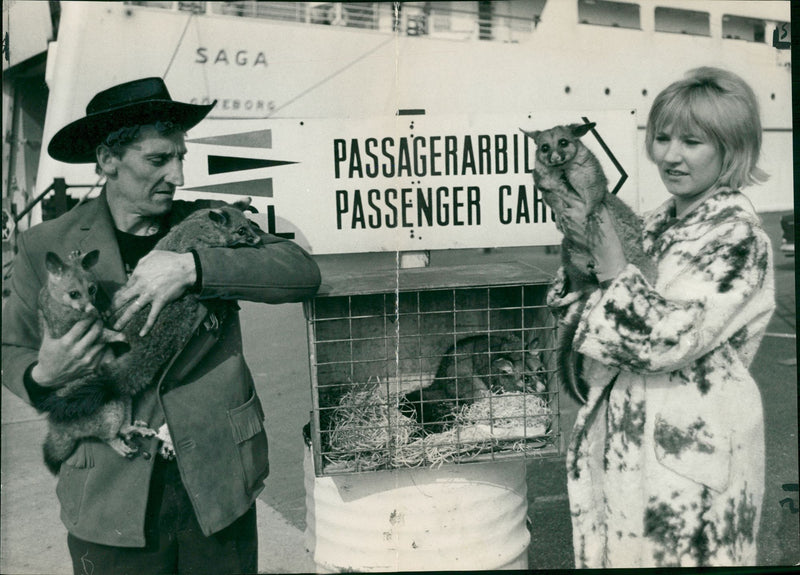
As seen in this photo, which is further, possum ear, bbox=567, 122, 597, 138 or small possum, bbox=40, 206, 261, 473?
possum ear, bbox=567, 122, 597, 138

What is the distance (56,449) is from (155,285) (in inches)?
27.8

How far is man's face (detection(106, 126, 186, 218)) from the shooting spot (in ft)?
9.12

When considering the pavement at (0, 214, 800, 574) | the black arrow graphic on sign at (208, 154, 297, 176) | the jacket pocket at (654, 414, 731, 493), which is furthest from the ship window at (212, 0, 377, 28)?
the jacket pocket at (654, 414, 731, 493)

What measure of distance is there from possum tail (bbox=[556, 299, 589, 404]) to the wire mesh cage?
52 millimetres

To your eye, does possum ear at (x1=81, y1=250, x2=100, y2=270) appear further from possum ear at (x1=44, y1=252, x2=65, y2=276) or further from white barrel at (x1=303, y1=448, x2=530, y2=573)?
white barrel at (x1=303, y1=448, x2=530, y2=573)

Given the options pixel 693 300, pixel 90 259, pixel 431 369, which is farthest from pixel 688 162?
pixel 90 259

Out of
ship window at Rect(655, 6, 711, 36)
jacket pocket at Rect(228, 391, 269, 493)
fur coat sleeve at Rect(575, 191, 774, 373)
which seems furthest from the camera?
ship window at Rect(655, 6, 711, 36)

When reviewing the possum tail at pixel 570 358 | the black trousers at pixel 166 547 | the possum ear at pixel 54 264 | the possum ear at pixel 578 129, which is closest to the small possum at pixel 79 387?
the possum ear at pixel 54 264

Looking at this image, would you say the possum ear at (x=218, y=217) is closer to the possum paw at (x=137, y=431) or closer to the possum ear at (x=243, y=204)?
the possum ear at (x=243, y=204)

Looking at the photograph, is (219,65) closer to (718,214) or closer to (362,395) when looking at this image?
(362,395)

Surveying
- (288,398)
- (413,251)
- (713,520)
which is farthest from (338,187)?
(713,520)

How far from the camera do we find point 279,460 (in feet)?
10.1

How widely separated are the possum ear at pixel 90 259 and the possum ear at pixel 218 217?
0.42 meters

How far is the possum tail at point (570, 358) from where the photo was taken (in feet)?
9.44
